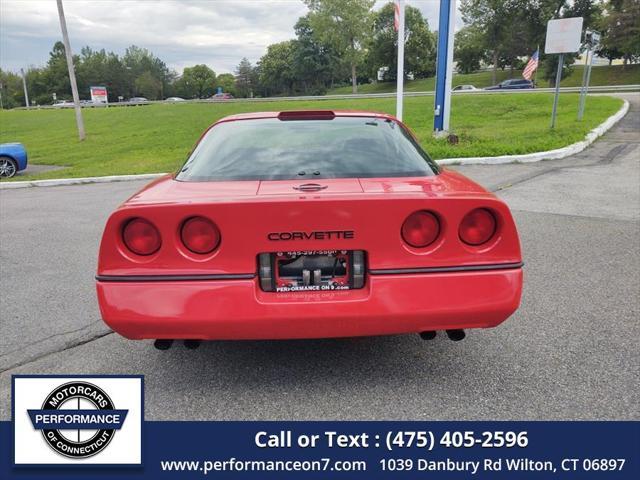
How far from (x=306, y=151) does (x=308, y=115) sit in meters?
0.55

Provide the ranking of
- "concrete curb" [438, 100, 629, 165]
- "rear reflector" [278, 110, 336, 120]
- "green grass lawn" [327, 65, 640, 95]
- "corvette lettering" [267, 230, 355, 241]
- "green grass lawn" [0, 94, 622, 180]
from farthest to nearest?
1. "green grass lawn" [327, 65, 640, 95]
2. "green grass lawn" [0, 94, 622, 180]
3. "concrete curb" [438, 100, 629, 165]
4. "rear reflector" [278, 110, 336, 120]
5. "corvette lettering" [267, 230, 355, 241]

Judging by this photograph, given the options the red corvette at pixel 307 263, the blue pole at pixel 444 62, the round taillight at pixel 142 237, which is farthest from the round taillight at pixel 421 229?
the blue pole at pixel 444 62

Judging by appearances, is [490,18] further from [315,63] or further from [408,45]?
[315,63]

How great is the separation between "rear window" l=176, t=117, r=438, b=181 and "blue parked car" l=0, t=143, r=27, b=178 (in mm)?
11771

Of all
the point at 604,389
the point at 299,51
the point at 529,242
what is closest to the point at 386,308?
the point at 604,389

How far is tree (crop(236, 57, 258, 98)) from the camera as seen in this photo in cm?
10094

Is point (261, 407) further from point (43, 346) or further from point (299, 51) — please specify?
point (299, 51)

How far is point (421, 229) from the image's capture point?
91.7 inches

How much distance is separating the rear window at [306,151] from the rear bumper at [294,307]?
2.17 feet

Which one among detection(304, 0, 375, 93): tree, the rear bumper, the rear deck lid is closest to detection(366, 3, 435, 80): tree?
detection(304, 0, 375, 93): tree

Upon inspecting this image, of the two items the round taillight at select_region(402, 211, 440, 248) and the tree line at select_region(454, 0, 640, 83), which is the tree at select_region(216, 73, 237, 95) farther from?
the round taillight at select_region(402, 211, 440, 248)

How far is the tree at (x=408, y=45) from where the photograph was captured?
65438 mm

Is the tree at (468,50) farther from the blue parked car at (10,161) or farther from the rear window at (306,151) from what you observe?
the rear window at (306,151)

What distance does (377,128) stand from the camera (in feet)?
10.5
